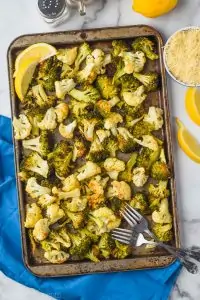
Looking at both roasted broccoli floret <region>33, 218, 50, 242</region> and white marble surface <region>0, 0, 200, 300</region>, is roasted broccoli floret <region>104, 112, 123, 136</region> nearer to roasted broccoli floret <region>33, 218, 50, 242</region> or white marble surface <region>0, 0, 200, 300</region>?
white marble surface <region>0, 0, 200, 300</region>

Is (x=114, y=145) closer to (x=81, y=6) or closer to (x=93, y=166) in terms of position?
(x=93, y=166)

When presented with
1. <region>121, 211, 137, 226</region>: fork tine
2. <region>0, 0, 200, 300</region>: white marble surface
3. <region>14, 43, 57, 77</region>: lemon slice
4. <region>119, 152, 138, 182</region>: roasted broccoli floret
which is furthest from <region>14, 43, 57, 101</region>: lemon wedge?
<region>121, 211, 137, 226</region>: fork tine

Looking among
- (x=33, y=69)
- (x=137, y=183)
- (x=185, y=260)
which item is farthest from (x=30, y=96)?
(x=185, y=260)

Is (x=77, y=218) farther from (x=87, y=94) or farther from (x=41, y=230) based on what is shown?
(x=87, y=94)

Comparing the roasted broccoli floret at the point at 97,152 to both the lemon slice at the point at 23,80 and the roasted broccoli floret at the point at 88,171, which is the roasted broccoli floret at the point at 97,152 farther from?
the lemon slice at the point at 23,80

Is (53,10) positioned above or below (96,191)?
above

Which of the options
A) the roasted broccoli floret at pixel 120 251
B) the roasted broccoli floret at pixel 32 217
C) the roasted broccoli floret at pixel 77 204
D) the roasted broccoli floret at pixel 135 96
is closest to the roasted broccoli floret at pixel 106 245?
the roasted broccoli floret at pixel 120 251

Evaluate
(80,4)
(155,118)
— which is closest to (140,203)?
(155,118)
